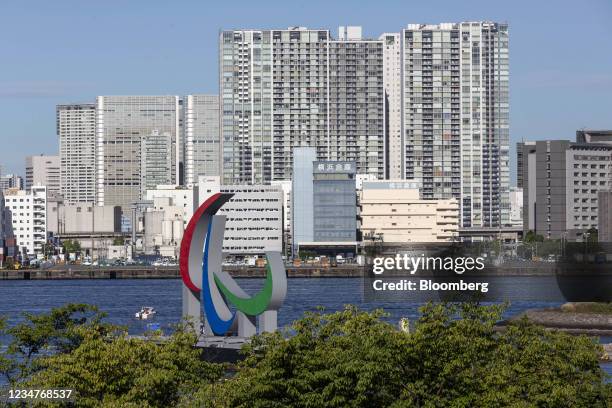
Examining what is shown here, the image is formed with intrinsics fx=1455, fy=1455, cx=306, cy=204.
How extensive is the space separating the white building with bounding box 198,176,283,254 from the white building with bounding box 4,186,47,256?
3411 cm

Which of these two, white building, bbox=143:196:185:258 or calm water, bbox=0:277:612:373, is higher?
white building, bbox=143:196:185:258

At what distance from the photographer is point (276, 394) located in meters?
28.5

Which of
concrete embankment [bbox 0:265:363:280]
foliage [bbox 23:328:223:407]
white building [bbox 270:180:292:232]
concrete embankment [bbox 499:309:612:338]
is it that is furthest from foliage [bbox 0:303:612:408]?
white building [bbox 270:180:292:232]

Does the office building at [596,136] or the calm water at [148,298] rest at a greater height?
the office building at [596,136]

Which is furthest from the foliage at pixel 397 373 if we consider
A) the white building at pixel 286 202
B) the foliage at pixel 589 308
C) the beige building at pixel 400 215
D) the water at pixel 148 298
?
the white building at pixel 286 202

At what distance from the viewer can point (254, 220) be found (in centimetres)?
16350

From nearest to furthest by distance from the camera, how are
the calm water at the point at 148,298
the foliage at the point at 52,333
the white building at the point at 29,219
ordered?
the foliage at the point at 52,333
the calm water at the point at 148,298
the white building at the point at 29,219

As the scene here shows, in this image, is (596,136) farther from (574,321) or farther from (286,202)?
(574,321)

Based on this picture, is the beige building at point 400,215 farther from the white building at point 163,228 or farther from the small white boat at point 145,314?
the small white boat at point 145,314

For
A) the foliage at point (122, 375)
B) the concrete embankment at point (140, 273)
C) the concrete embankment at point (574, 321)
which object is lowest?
the concrete embankment at point (140, 273)

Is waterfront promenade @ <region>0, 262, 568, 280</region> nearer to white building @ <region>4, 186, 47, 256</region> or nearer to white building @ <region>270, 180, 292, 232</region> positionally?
white building @ <region>270, 180, 292, 232</region>

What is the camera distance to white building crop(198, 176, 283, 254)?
162250 millimetres

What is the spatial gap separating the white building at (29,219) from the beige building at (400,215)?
46588mm

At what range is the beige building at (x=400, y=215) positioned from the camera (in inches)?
6373
